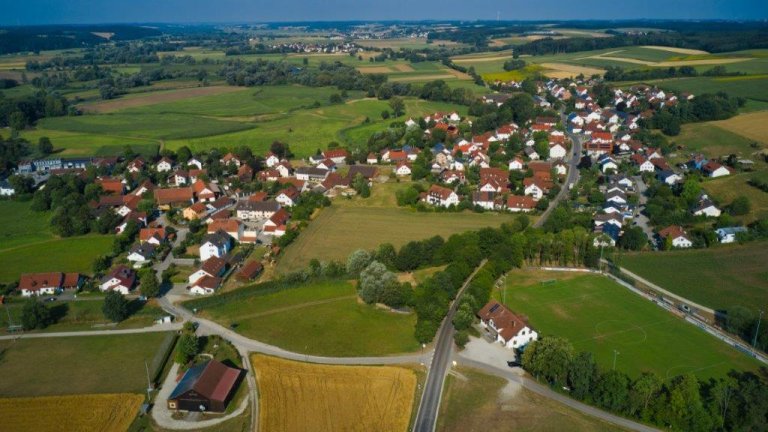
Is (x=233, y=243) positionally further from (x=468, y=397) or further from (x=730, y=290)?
(x=730, y=290)

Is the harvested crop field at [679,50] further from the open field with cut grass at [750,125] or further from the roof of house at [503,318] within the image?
the roof of house at [503,318]

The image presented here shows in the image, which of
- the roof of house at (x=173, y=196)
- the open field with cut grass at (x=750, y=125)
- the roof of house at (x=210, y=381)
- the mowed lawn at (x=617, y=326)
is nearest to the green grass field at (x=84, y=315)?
the roof of house at (x=210, y=381)

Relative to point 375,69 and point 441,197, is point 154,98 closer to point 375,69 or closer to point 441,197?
point 375,69

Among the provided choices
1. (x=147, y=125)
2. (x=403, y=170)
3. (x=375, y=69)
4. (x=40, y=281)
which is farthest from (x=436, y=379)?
(x=375, y=69)

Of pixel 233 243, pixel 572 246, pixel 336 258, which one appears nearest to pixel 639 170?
pixel 572 246

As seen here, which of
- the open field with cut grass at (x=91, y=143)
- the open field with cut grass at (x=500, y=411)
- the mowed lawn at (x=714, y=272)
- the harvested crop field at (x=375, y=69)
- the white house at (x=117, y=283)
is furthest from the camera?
the harvested crop field at (x=375, y=69)

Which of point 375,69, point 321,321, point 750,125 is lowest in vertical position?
point 321,321

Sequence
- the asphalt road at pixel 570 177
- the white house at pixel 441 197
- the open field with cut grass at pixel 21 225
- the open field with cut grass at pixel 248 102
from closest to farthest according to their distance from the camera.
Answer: the open field with cut grass at pixel 21 225
the asphalt road at pixel 570 177
the white house at pixel 441 197
the open field with cut grass at pixel 248 102
